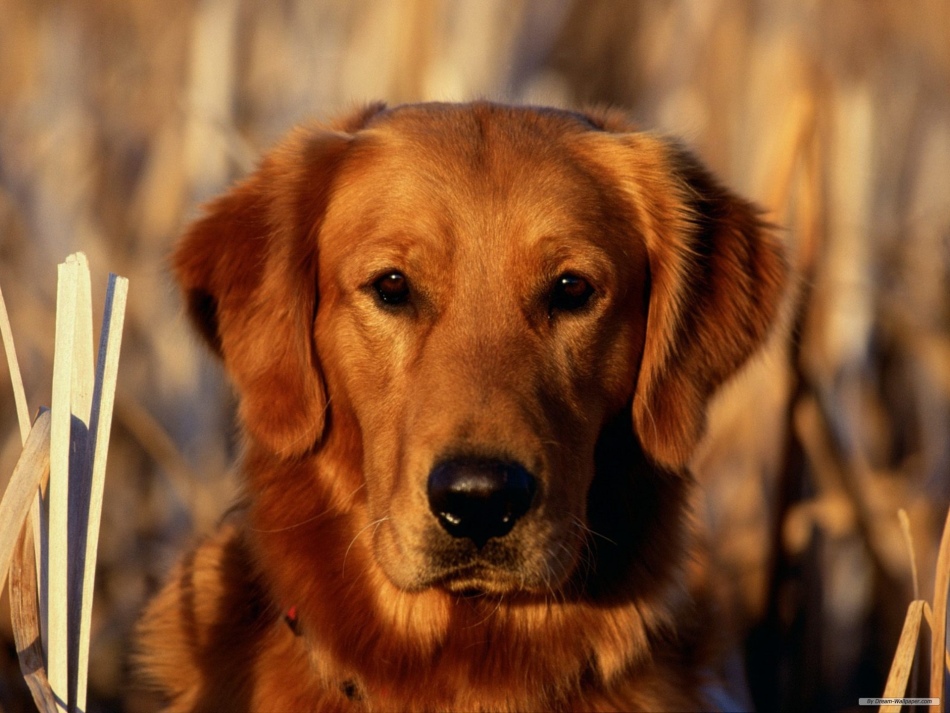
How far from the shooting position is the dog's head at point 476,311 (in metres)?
2.65

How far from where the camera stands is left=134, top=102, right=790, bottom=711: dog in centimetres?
288

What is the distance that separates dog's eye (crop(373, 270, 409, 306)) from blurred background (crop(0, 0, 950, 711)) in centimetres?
119

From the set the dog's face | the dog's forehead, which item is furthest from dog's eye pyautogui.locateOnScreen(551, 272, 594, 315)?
the dog's forehead

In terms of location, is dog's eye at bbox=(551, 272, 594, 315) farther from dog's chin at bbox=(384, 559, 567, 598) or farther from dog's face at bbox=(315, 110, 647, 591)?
dog's chin at bbox=(384, 559, 567, 598)

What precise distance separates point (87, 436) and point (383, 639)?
0.95 meters

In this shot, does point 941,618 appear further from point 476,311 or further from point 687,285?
point 476,311

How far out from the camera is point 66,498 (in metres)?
2.45

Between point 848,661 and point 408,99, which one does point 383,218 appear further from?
point 848,661

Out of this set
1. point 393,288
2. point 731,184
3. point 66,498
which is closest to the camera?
point 66,498

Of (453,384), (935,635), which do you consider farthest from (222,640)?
(935,635)

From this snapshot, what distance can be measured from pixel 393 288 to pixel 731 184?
10.4ft

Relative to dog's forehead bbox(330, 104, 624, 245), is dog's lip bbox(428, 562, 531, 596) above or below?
below

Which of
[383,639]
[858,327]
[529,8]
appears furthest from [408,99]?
[383,639]

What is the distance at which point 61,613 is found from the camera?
2.44 metres
